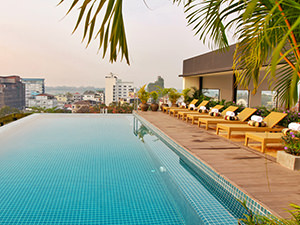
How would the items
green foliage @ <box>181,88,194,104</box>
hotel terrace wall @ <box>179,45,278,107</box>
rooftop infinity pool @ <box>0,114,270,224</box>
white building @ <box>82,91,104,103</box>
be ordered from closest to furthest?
rooftop infinity pool @ <box>0,114,270,224</box>
hotel terrace wall @ <box>179,45,278,107</box>
green foliage @ <box>181,88,194,104</box>
white building @ <box>82,91,104,103</box>

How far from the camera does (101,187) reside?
13.7ft

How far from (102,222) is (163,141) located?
374cm

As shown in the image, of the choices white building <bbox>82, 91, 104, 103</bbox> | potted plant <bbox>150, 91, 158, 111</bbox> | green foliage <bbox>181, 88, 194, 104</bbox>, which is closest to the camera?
potted plant <bbox>150, 91, 158, 111</bbox>

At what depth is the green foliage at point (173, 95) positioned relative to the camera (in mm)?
14031

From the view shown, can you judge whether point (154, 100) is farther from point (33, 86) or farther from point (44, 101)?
point (33, 86)

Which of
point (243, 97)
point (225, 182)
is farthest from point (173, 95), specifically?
point (225, 182)

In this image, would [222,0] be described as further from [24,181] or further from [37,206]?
[24,181]

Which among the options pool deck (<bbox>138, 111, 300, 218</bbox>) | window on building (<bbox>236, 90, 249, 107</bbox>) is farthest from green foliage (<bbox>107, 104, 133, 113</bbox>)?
pool deck (<bbox>138, 111, 300, 218</bbox>)

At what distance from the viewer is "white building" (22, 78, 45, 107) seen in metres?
18.8

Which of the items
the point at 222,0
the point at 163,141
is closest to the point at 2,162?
the point at 163,141

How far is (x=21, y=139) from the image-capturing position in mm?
7969

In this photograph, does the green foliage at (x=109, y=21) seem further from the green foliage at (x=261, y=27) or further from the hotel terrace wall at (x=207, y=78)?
the hotel terrace wall at (x=207, y=78)

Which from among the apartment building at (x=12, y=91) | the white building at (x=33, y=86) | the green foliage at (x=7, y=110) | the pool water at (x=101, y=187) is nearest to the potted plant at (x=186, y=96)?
the pool water at (x=101, y=187)

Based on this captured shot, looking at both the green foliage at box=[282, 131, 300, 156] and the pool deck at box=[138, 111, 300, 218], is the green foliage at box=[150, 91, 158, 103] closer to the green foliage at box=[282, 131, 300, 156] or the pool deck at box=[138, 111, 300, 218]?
the pool deck at box=[138, 111, 300, 218]
